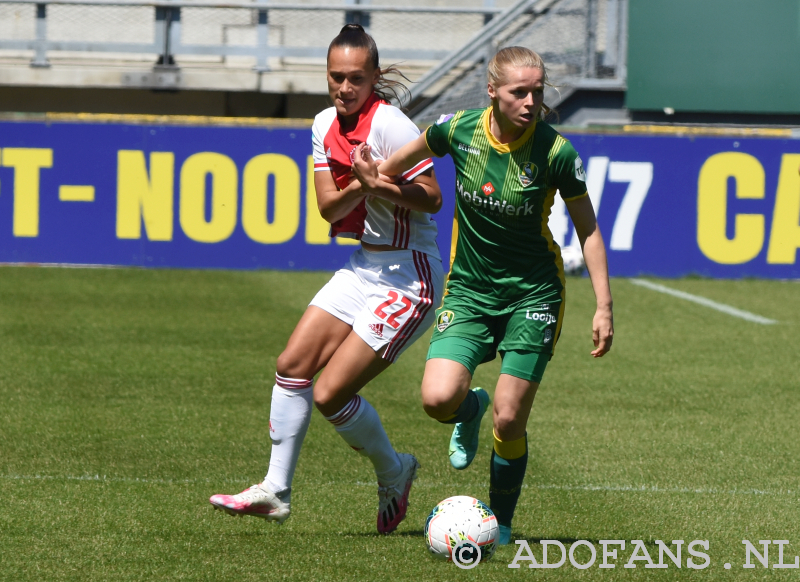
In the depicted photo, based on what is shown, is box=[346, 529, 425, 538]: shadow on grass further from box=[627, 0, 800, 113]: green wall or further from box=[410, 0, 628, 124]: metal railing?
box=[627, 0, 800, 113]: green wall

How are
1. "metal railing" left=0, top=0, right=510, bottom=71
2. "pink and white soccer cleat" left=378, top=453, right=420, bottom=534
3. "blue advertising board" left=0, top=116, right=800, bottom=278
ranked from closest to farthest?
"pink and white soccer cleat" left=378, top=453, right=420, bottom=534, "blue advertising board" left=0, top=116, right=800, bottom=278, "metal railing" left=0, top=0, right=510, bottom=71

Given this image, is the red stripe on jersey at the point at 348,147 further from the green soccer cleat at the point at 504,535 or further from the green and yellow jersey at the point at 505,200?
the green soccer cleat at the point at 504,535

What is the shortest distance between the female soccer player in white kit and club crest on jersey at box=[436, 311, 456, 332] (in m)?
0.06

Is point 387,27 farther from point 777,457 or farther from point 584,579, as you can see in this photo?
point 584,579

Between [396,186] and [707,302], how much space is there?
29.0 feet

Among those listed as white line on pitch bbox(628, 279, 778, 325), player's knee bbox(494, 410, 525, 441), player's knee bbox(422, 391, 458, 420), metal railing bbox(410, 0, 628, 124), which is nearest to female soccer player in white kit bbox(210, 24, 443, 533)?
player's knee bbox(422, 391, 458, 420)

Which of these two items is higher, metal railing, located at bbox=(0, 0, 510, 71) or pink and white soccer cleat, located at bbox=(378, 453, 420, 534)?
metal railing, located at bbox=(0, 0, 510, 71)

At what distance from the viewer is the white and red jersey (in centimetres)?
464

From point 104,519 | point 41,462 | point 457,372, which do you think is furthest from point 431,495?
point 41,462

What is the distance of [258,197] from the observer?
561 inches

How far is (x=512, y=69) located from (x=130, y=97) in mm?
17251

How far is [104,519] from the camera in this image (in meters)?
4.74

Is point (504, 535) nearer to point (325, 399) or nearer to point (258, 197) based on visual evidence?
point (325, 399)

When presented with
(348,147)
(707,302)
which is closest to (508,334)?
(348,147)
